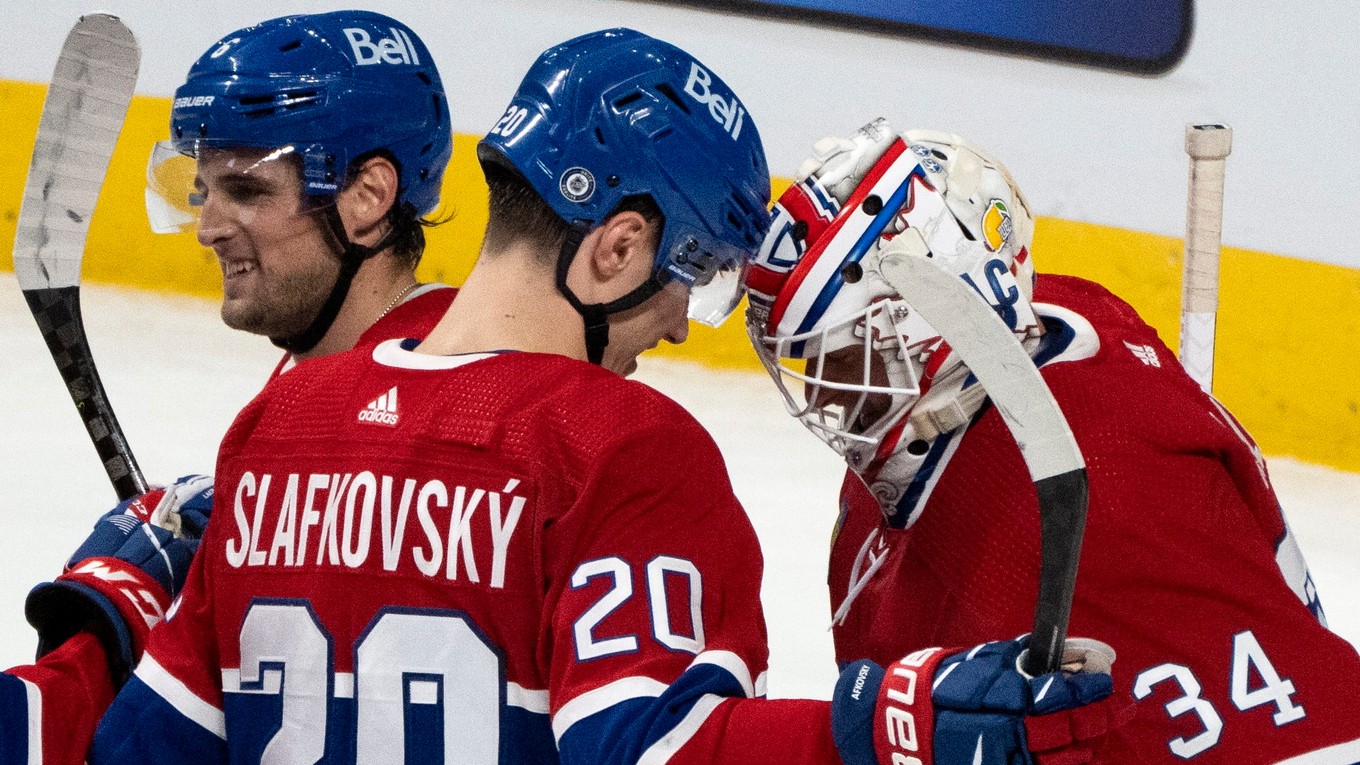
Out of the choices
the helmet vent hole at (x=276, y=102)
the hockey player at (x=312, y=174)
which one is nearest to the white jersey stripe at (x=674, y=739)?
the hockey player at (x=312, y=174)

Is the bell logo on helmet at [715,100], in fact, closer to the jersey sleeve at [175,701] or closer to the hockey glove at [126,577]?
the jersey sleeve at [175,701]

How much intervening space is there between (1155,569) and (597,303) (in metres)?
0.52

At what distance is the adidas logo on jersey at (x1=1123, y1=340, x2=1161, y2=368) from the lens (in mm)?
1702

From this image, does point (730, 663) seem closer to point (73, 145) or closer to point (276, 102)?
point (276, 102)

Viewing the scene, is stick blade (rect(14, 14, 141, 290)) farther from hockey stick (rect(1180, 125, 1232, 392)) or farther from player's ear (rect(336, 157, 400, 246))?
hockey stick (rect(1180, 125, 1232, 392))

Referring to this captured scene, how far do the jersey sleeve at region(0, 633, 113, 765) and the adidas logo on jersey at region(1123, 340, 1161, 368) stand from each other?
101cm

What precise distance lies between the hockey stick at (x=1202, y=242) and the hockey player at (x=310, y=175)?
3.21 feet

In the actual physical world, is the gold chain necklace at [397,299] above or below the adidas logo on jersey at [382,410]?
below

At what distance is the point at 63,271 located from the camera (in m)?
2.22

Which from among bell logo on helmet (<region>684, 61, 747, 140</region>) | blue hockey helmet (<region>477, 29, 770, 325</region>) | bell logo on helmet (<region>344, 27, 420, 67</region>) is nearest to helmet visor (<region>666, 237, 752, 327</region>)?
blue hockey helmet (<region>477, 29, 770, 325</region>)

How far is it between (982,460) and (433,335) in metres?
0.52

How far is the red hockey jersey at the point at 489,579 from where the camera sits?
4.05 ft

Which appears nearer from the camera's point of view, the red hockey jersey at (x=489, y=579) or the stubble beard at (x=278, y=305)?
the red hockey jersey at (x=489, y=579)

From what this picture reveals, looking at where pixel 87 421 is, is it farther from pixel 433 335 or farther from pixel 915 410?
pixel 915 410
